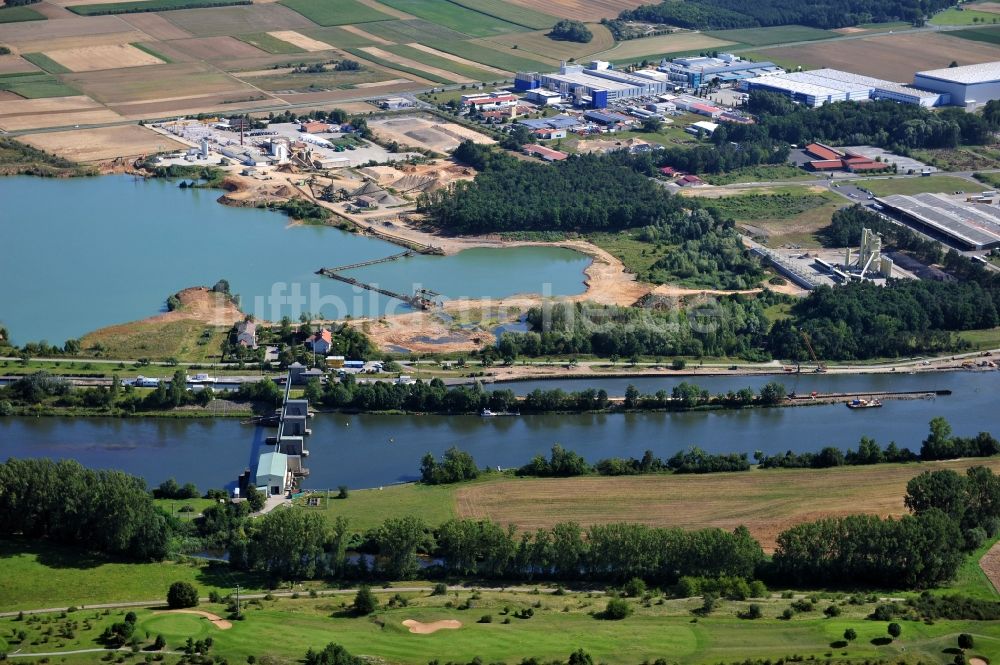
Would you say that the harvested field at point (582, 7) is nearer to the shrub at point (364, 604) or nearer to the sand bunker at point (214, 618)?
the shrub at point (364, 604)

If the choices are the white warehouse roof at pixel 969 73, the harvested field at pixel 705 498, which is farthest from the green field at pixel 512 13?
the harvested field at pixel 705 498

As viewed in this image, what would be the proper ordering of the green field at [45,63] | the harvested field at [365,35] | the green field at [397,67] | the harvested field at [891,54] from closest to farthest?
1. the green field at [45,63]
2. the green field at [397,67]
3. the harvested field at [891,54]
4. the harvested field at [365,35]

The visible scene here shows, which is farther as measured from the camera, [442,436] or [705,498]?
[442,436]

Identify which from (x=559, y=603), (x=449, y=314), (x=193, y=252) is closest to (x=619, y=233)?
(x=449, y=314)

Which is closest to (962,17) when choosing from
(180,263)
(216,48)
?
(216,48)

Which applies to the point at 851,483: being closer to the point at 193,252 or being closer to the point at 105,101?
the point at 193,252

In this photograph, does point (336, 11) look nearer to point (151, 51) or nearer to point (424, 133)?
point (151, 51)

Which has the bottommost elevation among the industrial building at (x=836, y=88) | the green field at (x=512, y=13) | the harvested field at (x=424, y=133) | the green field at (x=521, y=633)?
the green field at (x=521, y=633)
